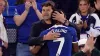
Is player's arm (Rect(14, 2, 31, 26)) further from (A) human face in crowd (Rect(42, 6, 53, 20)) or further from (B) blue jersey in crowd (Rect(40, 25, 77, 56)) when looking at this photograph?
(B) blue jersey in crowd (Rect(40, 25, 77, 56))

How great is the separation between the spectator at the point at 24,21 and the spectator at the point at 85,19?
2.38ft

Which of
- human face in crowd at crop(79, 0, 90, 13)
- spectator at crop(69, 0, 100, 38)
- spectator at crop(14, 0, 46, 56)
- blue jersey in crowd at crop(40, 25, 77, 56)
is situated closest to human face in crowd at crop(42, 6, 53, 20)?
blue jersey in crowd at crop(40, 25, 77, 56)

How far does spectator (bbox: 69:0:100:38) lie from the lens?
21.0 ft

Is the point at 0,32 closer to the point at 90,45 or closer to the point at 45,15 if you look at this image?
the point at 45,15

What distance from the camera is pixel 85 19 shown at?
6.53 meters

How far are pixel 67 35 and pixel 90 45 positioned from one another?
50 centimetres

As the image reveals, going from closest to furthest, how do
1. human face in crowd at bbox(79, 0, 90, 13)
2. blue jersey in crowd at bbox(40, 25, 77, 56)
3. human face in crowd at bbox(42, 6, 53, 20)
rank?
1. blue jersey in crowd at bbox(40, 25, 77, 56)
2. human face in crowd at bbox(42, 6, 53, 20)
3. human face in crowd at bbox(79, 0, 90, 13)

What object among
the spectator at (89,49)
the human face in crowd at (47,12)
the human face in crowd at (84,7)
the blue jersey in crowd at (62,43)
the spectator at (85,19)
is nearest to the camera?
the spectator at (89,49)

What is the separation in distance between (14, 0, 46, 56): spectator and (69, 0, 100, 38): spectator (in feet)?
2.38

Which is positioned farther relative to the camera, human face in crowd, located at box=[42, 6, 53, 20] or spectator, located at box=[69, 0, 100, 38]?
spectator, located at box=[69, 0, 100, 38]

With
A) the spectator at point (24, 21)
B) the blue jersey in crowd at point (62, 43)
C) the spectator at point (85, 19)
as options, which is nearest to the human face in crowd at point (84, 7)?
the spectator at point (85, 19)

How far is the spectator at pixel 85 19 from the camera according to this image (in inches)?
252

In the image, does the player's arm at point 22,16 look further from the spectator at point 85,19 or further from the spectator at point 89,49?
the spectator at point 89,49

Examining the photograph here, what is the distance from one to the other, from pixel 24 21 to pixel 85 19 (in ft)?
3.51
